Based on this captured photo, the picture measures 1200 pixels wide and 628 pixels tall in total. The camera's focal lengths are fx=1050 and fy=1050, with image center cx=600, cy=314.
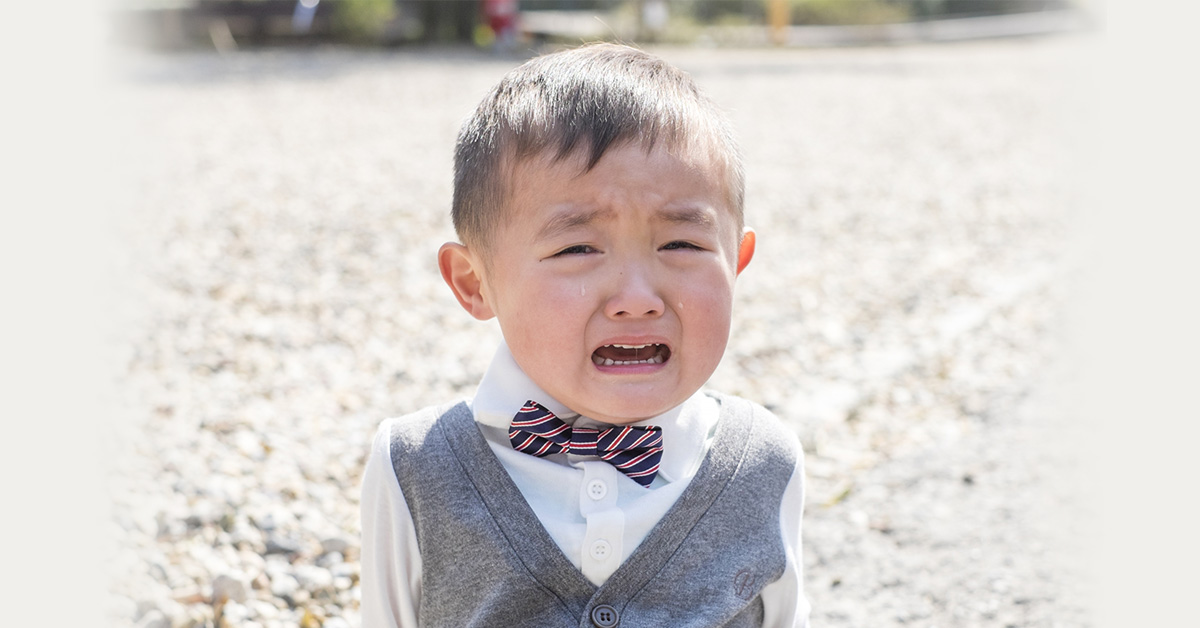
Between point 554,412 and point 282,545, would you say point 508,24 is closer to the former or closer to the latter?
point 282,545

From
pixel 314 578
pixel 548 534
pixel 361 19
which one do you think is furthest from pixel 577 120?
pixel 361 19

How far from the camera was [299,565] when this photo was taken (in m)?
2.65

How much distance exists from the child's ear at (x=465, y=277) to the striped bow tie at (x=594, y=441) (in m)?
0.21

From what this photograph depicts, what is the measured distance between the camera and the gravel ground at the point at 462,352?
2693mm

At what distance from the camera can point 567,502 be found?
67.2 inches

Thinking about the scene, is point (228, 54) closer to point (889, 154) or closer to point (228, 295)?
point (889, 154)

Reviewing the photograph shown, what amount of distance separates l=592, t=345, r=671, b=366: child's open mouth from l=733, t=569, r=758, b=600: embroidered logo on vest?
39cm

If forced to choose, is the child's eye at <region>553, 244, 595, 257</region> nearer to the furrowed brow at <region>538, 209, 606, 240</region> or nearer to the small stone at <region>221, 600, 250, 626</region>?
the furrowed brow at <region>538, 209, 606, 240</region>

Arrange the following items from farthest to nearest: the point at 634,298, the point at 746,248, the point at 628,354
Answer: the point at 746,248 → the point at 628,354 → the point at 634,298

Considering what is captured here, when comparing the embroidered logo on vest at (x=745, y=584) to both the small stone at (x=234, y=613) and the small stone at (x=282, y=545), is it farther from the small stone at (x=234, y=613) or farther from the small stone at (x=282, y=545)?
the small stone at (x=282, y=545)

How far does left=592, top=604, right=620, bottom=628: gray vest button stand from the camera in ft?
5.30

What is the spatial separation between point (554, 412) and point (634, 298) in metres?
0.29

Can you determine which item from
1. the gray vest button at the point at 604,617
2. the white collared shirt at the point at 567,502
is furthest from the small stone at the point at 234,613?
the gray vest button at the point at 604,617

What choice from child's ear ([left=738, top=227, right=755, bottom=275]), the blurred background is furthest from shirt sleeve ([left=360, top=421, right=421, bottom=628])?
the blurred background
